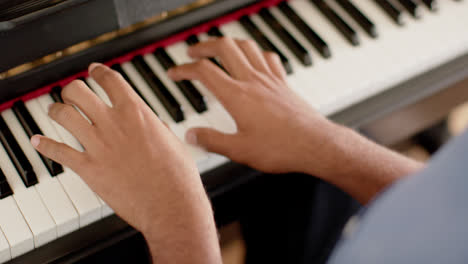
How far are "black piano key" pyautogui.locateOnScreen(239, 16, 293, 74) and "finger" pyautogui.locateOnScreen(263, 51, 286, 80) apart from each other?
4 cm

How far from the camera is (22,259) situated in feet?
2.80

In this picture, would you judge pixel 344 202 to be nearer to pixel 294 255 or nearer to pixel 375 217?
pixel 294 255

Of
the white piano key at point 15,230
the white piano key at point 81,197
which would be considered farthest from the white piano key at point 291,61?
the white piano key at point 15,230

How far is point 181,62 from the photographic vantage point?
1.08 m

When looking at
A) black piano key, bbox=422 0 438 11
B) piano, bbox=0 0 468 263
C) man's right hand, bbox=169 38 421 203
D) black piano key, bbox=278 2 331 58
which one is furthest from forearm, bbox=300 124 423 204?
black piano key, bbox=422 0 438 11

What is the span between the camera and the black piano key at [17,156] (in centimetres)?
88

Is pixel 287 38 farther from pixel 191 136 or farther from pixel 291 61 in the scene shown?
pixel 191 136

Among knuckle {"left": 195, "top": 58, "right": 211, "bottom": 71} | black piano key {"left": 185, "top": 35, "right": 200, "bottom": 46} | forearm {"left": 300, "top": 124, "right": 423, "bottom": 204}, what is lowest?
forearm {"left": 300, "top": 124, "right": 423, "bottom": 204}

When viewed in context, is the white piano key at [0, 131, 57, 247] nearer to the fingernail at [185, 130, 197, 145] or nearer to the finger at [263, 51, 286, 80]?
the fingernail at [185, 130, 197, 145]

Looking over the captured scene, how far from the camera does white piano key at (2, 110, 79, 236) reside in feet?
2.80

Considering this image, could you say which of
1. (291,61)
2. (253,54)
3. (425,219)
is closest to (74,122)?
(253,54)

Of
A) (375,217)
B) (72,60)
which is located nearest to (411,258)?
(375,217)

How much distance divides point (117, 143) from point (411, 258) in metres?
0.52

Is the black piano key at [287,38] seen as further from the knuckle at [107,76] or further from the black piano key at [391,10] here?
the knuckle at [107,76]
